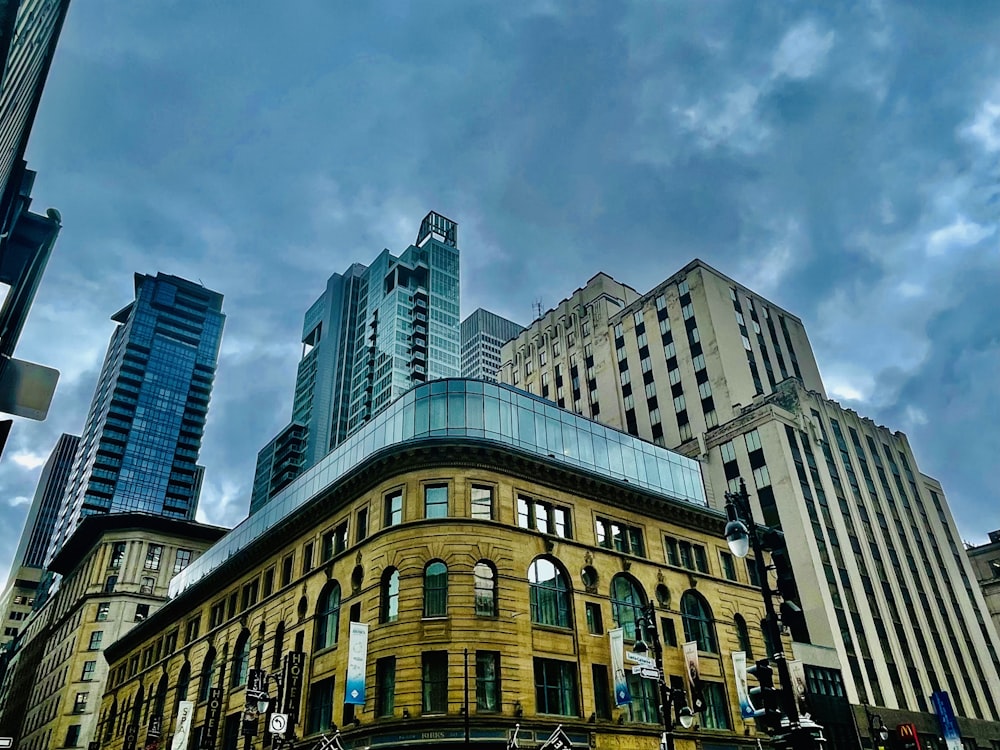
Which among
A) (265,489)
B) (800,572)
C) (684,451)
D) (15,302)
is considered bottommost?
(15,302)

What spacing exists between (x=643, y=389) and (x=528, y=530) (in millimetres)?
48041

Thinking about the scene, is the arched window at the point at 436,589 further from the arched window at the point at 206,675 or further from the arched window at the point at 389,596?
the arched window at the point at 206,675

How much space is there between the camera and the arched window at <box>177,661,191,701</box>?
2189 inches

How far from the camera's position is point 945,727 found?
5931cm

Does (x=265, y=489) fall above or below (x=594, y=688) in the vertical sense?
above

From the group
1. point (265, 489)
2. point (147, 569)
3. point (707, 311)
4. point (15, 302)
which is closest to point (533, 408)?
point (15, 302)

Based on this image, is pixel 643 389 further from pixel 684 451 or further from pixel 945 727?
pixel 945 727

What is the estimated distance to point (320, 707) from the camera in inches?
1565

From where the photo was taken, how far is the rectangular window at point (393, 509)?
132ft

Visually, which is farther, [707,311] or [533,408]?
[707,311]

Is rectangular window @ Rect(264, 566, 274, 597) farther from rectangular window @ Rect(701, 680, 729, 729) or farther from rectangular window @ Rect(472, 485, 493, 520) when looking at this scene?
rectangular window @ Rect(701, 680, 729, 729)

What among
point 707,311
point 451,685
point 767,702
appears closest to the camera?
point 767,702

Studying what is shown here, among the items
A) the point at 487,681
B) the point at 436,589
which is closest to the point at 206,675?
the point at 436,589

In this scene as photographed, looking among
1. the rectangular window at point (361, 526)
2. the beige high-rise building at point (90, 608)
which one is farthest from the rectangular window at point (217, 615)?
the beige high-rise building at point (90, 608)
